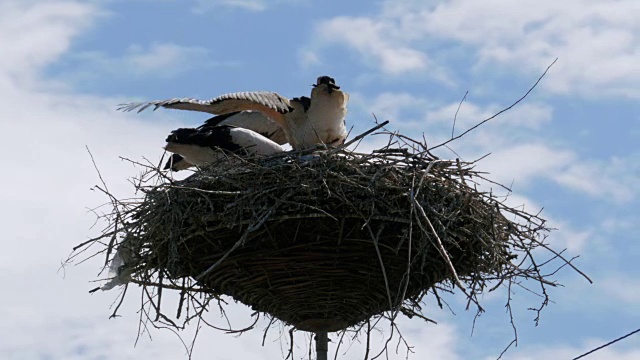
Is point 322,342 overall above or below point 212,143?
below

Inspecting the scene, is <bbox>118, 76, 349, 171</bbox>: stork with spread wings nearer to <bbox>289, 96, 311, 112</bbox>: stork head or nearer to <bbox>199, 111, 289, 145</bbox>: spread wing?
<bbox>289, 96, 311, 112</bbox>: stork head

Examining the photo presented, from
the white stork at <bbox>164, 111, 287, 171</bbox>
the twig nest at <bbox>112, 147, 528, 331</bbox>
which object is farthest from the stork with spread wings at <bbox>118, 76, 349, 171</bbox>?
the twig nest at <bbox>112, 147, 528, 331</bbox>

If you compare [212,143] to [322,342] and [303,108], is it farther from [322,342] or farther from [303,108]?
[322,342]

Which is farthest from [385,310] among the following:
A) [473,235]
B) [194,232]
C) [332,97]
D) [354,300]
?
[332,97]

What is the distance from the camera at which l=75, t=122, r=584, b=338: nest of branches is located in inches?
299

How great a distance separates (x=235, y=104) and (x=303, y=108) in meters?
0.65

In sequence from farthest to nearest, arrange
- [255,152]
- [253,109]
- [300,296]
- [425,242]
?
[253,109] < [255,152] < [300,296] < [425,242]

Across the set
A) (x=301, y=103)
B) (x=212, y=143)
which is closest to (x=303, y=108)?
(x=301, y=103)

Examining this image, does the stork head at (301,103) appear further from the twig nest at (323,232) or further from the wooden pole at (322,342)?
the wooden pole at (322,342)

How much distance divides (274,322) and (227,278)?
0.50 m

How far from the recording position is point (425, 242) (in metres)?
7.43

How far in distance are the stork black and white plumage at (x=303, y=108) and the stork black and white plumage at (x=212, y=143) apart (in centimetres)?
25

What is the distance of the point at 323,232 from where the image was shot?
770cm

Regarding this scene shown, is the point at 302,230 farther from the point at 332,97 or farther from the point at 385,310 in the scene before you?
the point at 332,97
